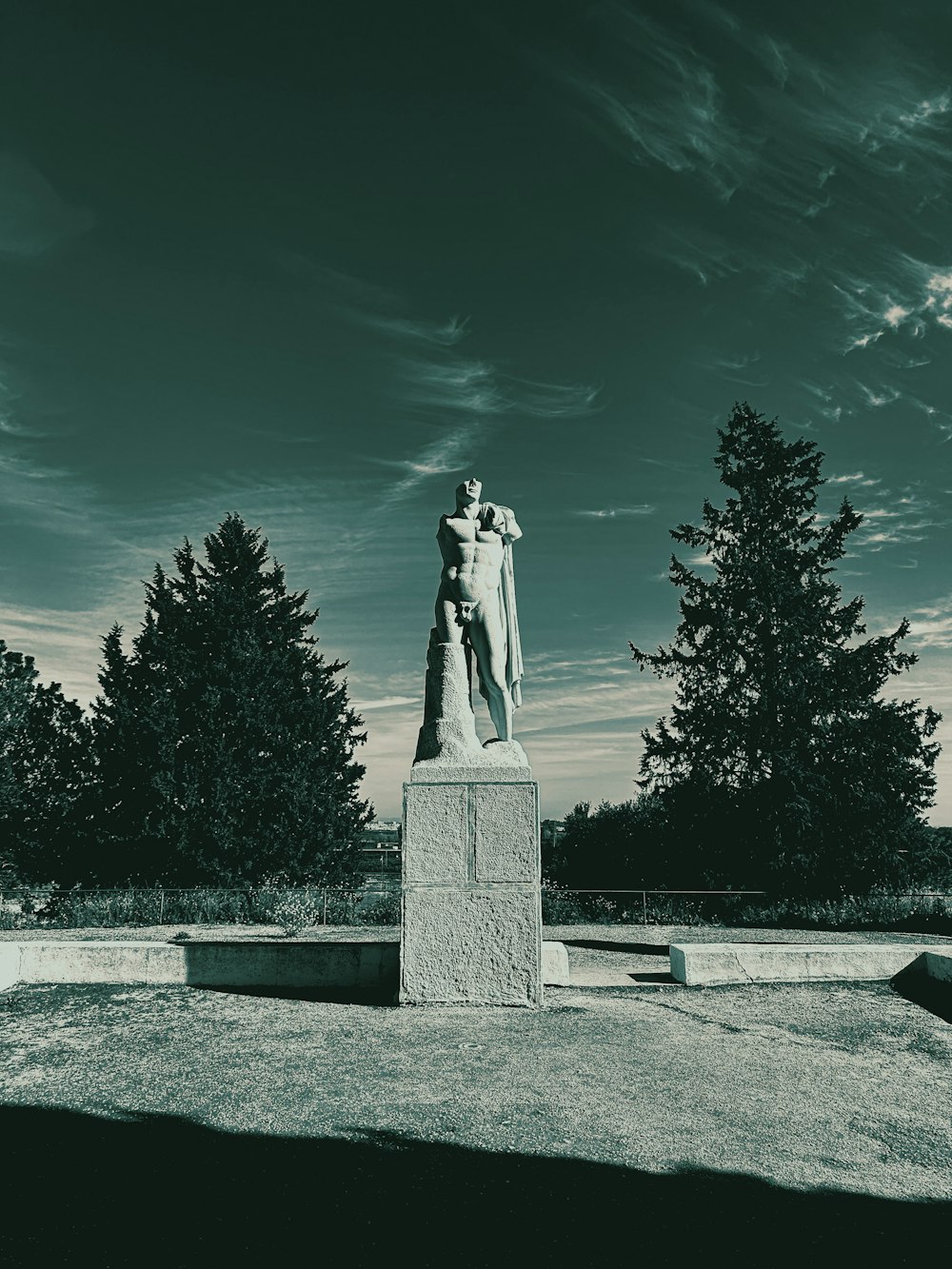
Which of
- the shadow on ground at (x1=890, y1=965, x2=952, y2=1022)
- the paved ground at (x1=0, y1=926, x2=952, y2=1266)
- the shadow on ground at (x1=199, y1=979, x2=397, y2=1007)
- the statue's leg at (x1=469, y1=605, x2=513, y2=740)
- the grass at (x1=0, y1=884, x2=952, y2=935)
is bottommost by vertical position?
the grass at (x1=0, y1=884, x2=952, y2=935)

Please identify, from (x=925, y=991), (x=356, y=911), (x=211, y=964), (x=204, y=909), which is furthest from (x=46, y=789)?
(x=925, y=991)

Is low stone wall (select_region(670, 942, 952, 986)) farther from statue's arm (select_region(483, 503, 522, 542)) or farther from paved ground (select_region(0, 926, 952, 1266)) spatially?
statue's arm (select_region(483, 503, 522, 542))

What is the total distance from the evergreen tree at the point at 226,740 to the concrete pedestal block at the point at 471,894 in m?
15.2

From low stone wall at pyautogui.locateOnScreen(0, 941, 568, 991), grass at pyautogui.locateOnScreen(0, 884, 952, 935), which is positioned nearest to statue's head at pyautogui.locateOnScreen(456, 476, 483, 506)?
low stone wall at pyautogui.locateOnScreen(0, 941, 568, 991)

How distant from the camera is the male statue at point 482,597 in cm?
779

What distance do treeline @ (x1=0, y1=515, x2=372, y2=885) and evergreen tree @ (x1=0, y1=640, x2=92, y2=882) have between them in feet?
0.11

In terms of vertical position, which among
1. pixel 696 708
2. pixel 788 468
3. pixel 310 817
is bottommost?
pixel 310 817

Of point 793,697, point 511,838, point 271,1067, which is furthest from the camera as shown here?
point 793,697

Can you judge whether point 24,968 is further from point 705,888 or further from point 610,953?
point 705,888

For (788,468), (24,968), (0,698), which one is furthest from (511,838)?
(0,698)

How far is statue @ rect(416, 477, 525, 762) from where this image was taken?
7508 millimetres

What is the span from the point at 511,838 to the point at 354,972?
186cm

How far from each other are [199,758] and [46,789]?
4.18 meters

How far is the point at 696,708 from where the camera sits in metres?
21.7
